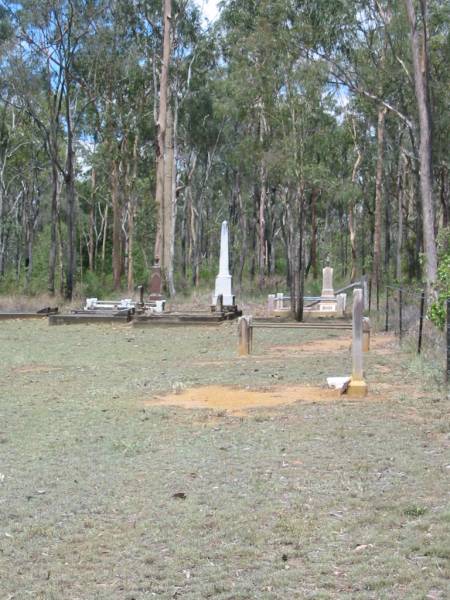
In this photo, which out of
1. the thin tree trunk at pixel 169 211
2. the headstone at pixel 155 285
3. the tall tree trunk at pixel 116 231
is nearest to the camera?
the headstone at pixel 155 285

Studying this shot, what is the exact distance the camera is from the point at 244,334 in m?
16.2

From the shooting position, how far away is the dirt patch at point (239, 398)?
405 inches

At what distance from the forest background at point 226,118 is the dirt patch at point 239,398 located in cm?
1245

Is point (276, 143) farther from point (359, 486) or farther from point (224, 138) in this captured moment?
point (359, 486)

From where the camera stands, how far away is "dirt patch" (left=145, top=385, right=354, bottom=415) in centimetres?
1029

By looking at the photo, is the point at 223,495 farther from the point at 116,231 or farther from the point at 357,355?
the point at 116,231

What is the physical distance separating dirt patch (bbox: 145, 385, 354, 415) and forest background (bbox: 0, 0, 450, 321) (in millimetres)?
12449

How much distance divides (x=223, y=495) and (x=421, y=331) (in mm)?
9288

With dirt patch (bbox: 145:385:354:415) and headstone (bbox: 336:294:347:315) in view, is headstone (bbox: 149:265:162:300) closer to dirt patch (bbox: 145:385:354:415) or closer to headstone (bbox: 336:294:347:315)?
headstone (bbox: 336:294:347:315)

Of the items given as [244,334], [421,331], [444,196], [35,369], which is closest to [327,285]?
[444,196]

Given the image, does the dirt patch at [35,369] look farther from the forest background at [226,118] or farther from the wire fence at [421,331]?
the forest background at [226,118]

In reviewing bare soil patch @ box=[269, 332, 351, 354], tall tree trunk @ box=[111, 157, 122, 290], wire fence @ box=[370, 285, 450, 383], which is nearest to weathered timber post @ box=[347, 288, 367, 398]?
wire fence @ box=[370, 285, 450, 383]

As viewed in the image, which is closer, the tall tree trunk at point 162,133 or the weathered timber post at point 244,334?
the weathered timber post at point 244,334

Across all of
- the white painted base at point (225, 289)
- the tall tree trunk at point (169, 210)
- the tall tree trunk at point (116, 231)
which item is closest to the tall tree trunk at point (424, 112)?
the white painted base at point (225, 289)
